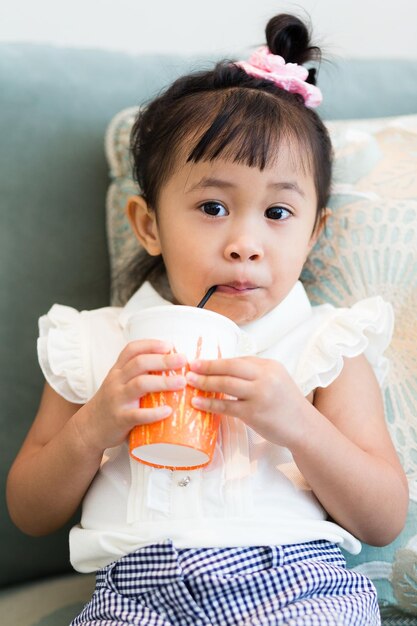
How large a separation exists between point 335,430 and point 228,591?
0.25 metres

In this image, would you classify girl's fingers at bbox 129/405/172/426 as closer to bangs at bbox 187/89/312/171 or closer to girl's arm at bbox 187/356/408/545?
girl's arm at bbox 187/356/408/545

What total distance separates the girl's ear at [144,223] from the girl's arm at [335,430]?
0.35 metres

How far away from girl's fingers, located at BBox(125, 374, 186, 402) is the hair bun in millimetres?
649

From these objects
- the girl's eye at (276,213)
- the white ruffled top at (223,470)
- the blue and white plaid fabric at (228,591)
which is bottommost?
the blue and white plaid fabric at (228,591)

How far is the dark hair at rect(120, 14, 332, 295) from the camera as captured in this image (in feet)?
3.70

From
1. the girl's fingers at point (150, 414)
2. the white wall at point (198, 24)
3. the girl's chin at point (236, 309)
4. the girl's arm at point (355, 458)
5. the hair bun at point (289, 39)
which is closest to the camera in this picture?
the girl's fingers at point (150, 414)

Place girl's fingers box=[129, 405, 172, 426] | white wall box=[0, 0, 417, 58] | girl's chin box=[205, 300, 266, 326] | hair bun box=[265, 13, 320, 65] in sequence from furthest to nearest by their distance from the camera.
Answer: white wall box=[0, 0, 417, 58], hair bun box=[265, 13, 320, 65], girl's chin box=[205, 300, 266, 326], girl's fingers box=[129, 405, 172, 426]

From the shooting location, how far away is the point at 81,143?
4.71 ft

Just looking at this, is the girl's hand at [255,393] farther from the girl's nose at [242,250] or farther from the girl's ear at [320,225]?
the girl's ear at [320,225]

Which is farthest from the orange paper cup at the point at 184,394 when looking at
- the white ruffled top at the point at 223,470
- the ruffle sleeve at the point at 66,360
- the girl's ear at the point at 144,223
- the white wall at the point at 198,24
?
the white wall at the point at 198,24

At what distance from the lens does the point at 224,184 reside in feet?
3.67

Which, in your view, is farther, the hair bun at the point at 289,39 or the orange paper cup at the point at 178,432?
the hair bun at the point at 289,39

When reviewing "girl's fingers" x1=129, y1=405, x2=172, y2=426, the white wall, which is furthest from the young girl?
the white wall

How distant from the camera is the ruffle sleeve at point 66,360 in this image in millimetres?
1156
